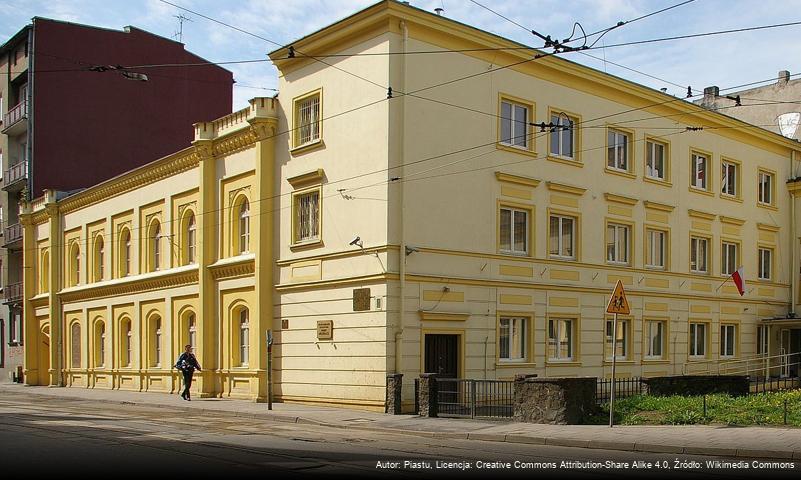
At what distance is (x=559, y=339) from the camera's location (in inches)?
1105

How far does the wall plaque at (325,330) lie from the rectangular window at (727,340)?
17.4m

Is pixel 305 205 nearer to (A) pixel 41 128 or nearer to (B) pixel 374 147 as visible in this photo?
(B) pixel 374 147

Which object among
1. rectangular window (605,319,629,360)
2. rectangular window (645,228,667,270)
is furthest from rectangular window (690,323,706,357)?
rectangular window (605,319,629,360)

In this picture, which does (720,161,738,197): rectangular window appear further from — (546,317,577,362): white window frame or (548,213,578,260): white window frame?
(546,317,577,362): white window frame

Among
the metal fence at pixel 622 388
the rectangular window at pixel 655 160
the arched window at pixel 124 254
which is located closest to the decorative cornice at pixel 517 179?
the metal fence at pixel 622 388

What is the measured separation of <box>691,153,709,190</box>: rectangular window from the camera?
33812 millimetres

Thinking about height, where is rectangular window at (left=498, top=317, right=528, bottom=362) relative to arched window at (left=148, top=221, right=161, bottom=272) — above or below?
below

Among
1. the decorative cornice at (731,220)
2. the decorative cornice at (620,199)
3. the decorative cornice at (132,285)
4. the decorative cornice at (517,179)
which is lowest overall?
the decorative cornice at (132,285)

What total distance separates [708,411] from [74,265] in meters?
32.2

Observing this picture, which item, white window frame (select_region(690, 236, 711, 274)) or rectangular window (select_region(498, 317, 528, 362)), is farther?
white window frame (select_region(690, 236, 711, 274))

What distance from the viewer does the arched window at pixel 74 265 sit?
4219cm

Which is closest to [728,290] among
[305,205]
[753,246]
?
[753,246]

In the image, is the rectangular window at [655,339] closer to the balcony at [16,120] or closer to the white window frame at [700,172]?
the white window frame at [700,172]

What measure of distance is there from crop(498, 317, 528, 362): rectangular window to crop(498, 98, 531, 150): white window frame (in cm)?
528
